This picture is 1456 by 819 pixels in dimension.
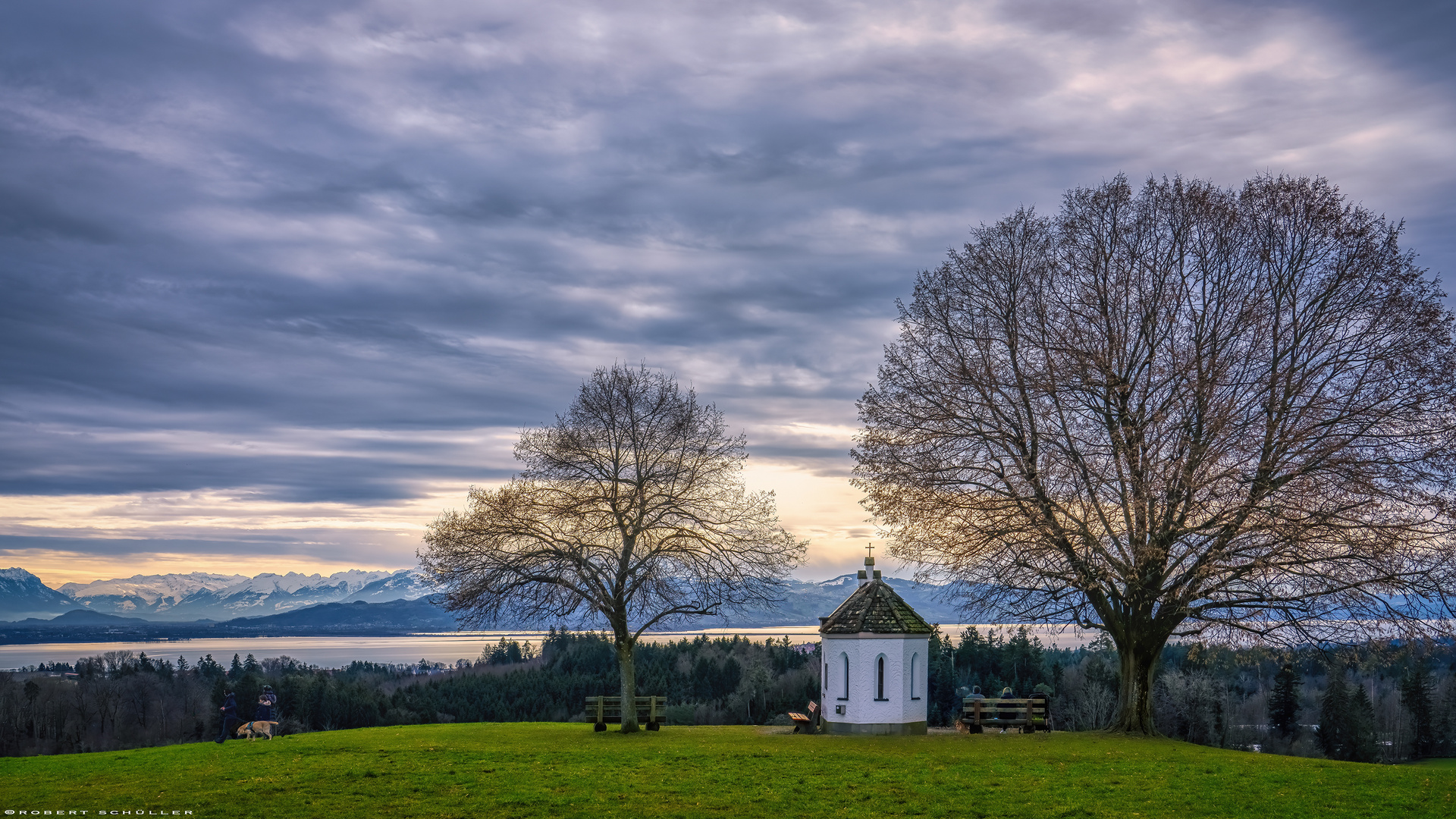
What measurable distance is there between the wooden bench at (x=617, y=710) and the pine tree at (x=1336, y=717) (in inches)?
2692

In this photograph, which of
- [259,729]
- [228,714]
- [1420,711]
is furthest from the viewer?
[1420,711]

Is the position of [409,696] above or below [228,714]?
below

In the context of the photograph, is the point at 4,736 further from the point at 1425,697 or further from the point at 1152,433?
the point at 1425,697

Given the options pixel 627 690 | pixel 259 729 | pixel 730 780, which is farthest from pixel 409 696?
pixel 730 780

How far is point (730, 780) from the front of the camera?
19891 millimetres

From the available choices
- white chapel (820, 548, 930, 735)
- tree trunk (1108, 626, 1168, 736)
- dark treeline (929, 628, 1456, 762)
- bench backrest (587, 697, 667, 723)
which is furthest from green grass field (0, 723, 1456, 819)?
dark treeline (929, 628, 1456, 762)

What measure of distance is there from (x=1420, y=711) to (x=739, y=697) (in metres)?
61.6

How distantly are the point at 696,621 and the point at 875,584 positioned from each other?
8.06m

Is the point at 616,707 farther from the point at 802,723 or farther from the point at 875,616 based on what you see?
the point at 875,616

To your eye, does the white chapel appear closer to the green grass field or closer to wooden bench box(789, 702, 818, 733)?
wooden bench box(789, 702, 818, 733)

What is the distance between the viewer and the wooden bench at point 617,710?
114 feet

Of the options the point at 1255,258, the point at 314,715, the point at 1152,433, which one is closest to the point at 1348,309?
the point at 1255,258

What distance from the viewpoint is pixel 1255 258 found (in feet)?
91.7

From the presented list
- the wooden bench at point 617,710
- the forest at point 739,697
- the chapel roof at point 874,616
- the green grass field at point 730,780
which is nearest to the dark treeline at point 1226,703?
the forest at point 739,697
